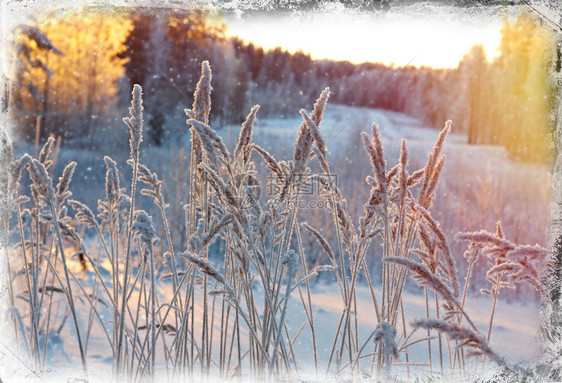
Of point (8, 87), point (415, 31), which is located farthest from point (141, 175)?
point (415, 31)

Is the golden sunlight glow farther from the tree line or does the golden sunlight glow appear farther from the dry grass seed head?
the dry grass seed head

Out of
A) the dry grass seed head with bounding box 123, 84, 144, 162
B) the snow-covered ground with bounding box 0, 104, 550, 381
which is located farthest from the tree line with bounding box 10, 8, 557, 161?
the dry grass seed head with bounding box 123, 84, 144, 162

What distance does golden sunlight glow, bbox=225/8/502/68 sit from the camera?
1.54 meters

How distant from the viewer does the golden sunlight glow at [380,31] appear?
1536 millimetres

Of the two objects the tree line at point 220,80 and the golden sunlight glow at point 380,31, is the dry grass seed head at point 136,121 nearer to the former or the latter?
the golden sunlight glow at point 380,31

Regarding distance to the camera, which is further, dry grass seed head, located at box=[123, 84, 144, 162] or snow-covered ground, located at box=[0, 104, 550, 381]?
snow-covered ground, located at box=[0, 104, 550, 381]

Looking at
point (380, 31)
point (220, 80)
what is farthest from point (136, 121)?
point (220, 80)

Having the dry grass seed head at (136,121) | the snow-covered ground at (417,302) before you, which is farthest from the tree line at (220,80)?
the dry grass seed head at (136,121)

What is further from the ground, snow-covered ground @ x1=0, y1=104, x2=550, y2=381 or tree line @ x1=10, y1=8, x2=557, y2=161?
tree line @ x1=10, y1=8, x2=557, y2=161

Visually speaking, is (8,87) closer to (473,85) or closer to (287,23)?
(287,23)

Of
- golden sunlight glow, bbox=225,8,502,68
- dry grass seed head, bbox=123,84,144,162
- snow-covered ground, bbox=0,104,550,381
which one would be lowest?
snow-covered ground, bbox=0,104,550,381

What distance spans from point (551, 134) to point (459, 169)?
5.49 meters

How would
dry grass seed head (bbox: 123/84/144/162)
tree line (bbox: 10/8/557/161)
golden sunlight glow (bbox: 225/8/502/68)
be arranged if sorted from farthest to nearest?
tree line (bbox: 10/8/557/161), golden sunlight glow (bbox: 225/8/502/68), dry grass seed head (bbox: 123/84/144/162)

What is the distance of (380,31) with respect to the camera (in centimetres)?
178
